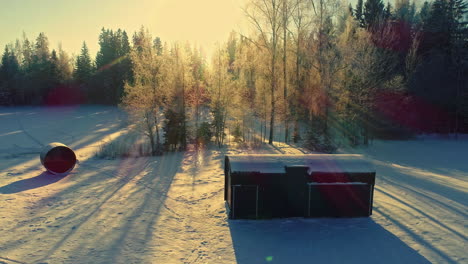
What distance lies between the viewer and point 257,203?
787cm

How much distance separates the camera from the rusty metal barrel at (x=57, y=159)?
12516 millimetres

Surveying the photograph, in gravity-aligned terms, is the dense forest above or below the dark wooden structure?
above

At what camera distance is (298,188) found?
25.8 feet

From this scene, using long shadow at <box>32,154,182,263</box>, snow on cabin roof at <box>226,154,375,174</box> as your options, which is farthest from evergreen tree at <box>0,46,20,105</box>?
snow on cabin roof at <box>226,154,375,174</box>

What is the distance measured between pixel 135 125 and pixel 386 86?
69.7ft

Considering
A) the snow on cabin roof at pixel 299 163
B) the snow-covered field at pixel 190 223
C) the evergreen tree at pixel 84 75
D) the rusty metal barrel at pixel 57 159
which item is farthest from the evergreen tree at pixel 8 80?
the snow on cabin roof at pixel 299 163

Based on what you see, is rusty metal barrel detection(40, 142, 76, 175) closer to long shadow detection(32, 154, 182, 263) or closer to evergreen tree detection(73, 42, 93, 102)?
long shadow detection(32, 154, 182, 263)

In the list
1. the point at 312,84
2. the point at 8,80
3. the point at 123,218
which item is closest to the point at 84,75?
the point at 8,80

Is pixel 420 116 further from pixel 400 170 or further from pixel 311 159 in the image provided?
pixel 311 159

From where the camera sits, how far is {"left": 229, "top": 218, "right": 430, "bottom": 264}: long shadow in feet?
19.9

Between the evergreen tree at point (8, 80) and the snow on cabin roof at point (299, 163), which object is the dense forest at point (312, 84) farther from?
the evergreen tree at point (8, 80)

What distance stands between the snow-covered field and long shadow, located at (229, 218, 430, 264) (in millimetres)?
24

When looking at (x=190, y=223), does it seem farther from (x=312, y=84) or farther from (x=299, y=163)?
(x=312, y=84)

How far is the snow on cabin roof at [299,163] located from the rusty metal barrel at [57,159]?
28.6ft
